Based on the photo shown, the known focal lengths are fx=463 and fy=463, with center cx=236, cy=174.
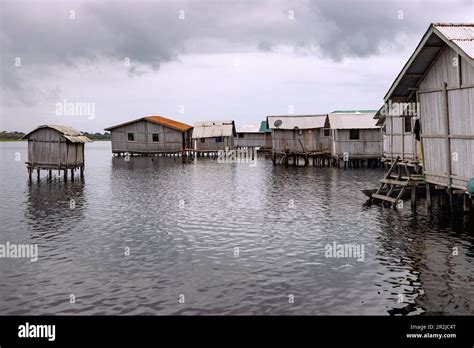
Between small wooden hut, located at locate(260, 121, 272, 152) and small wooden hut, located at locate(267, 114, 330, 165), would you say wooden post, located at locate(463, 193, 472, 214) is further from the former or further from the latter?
small wooden hut, located at locate(260, 121, 272, 152)

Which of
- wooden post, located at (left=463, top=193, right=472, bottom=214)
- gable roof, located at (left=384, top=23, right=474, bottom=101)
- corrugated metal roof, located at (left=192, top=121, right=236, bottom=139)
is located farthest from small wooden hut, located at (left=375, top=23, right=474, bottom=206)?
corrugated metal roof, located at (left=192, top=121, right=236, bottom=139)

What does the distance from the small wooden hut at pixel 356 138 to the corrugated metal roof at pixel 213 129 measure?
88.3 ft

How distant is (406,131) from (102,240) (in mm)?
20511

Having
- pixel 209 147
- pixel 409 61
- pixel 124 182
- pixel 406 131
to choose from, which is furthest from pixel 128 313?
pixel 209 147

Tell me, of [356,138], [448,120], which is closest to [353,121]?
[356,138]

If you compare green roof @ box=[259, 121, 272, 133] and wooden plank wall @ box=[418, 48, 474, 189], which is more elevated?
green roof @ box=[259, 121, 272, 133]

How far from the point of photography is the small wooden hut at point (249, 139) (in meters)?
91.5

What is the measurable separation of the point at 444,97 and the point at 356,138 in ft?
102

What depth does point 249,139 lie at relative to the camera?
91.8 metres

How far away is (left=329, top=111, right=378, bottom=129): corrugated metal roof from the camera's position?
48719mm

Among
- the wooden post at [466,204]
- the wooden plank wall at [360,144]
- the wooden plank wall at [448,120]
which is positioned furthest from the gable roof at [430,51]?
the wooden plank wall at [360,144]

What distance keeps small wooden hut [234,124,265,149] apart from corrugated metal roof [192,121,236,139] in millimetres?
13796

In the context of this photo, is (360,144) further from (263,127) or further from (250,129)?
(250,129)
